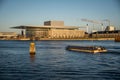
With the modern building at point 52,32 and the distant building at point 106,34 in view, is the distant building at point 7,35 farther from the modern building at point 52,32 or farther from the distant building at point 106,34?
the distant building at point 106,34

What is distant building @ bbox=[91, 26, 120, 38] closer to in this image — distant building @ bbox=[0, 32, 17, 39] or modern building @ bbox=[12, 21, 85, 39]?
modern building @ bbox=[12, 21, 85, 39]

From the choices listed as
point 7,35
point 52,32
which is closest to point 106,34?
point 52,32

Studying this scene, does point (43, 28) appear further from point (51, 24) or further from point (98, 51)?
point (98, 51)

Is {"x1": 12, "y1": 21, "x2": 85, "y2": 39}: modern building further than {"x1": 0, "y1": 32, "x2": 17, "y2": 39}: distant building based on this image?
No

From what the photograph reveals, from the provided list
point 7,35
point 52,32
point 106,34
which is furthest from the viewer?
point 7,35

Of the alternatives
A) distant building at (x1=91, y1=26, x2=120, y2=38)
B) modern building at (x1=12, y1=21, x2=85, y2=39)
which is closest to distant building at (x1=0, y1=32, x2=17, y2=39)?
modern building at (x1=12, y1=21, x2=85, y2=39)

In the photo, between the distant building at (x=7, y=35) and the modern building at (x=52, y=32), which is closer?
the modern building at (x=52, y=32)

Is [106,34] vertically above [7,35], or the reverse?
[106,34]

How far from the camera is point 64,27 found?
17550cm

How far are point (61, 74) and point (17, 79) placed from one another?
3.34 metres

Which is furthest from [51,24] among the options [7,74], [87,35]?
[7,74]

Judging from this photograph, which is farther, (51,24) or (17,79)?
(51,24)

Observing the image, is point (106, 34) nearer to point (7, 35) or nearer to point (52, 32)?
point (52, 32)

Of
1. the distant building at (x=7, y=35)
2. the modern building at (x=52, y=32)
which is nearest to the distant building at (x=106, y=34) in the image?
the modern building at (x=52, y=32)
